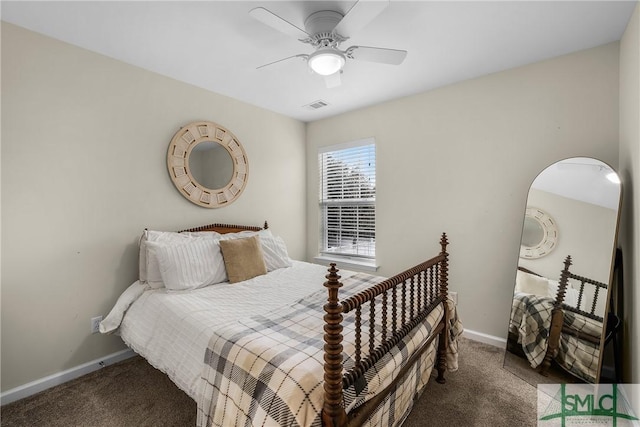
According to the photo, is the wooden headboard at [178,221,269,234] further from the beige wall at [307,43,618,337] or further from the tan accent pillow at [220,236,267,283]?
the beige wall at [307,43,618,337]

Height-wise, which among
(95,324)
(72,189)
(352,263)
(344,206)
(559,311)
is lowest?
(95,324)

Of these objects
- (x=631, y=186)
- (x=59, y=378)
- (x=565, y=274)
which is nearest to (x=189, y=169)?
(x=59, y=378)

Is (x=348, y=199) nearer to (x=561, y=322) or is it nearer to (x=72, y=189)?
(x=561, y=322)

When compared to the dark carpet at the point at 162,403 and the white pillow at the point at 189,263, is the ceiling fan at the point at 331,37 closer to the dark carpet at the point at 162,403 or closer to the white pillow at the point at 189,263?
the white pillow at the point at 189,263

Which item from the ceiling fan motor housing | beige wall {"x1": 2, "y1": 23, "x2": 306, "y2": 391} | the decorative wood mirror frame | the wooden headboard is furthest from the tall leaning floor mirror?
beige wall {"x1": 2, "y1": 23, "x2": 306, "y2": 391}

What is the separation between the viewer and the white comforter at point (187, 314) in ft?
5.22

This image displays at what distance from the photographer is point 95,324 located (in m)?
2.27

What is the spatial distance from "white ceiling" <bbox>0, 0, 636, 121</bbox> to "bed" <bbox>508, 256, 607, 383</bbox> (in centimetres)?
163

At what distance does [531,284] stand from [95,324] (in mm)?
3490

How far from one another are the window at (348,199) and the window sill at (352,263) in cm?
6

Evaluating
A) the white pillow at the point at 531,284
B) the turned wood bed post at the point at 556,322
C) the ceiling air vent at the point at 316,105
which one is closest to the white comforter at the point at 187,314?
the white pillow at the point at 531,284

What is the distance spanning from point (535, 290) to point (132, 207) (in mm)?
3378

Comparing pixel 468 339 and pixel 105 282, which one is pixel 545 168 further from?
pixel 105 282

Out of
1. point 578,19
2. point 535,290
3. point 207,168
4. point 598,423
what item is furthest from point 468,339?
point 207,168
